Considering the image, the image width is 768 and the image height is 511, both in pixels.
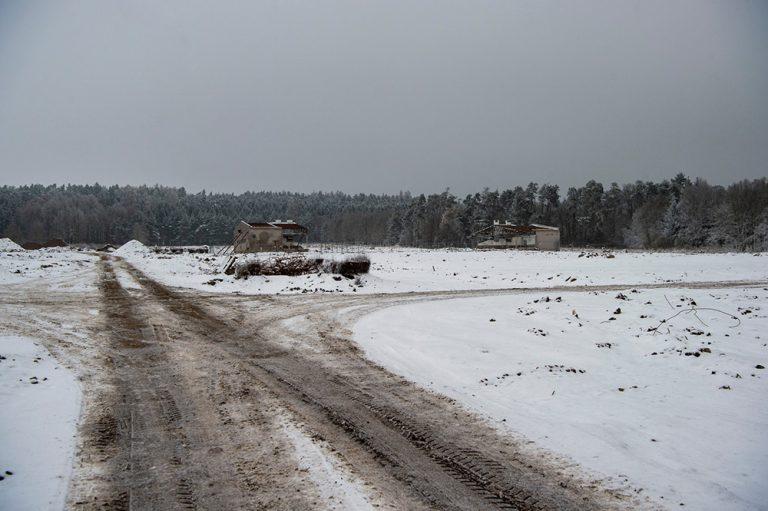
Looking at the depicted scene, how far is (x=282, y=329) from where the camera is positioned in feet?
41.6

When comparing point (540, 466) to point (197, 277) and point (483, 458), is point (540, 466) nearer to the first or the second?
point (483, 458)

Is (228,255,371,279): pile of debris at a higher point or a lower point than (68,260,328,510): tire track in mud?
higher

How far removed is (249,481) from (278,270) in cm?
2111

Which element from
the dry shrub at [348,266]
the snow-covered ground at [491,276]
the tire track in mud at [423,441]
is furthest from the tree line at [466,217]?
the tire track in mud at [423,441]

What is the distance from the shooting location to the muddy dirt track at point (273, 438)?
14.1 ft

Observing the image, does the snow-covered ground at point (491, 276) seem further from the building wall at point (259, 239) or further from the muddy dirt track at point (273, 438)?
the building wall at point (259, 239)

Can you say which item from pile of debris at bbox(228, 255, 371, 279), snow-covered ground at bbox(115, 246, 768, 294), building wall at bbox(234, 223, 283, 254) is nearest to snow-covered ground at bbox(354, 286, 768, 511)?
snow-covered ground at bbox(115, 246, 768, 294)

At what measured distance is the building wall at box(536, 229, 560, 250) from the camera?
7375 centimetres

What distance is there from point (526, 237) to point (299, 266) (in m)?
58.3

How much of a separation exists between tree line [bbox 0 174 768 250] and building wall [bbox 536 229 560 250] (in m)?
26.8

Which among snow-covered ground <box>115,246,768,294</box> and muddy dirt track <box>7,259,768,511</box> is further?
snow-covered ground <box>115,246,768,294</box>

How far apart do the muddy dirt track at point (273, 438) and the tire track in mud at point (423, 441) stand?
0.06 ft

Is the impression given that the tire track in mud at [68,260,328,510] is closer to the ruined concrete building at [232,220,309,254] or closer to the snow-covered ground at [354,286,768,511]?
the snow-covered ground at [354,286,768,511]

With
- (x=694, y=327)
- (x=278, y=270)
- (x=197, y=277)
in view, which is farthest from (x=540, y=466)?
(x=197, y=277)
